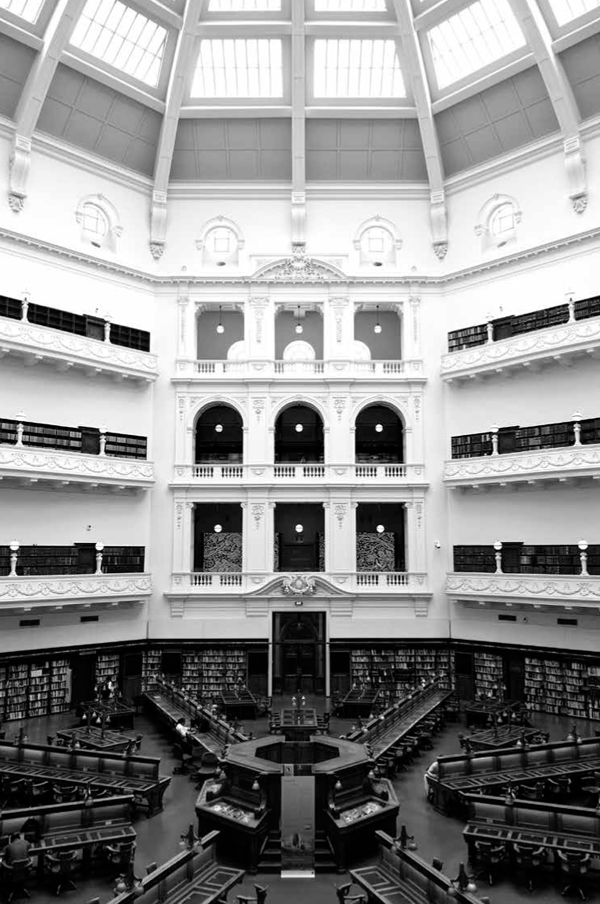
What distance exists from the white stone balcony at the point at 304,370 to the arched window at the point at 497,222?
4942 millimetres

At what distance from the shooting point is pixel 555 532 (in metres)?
21.9

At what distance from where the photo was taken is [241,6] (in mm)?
22703

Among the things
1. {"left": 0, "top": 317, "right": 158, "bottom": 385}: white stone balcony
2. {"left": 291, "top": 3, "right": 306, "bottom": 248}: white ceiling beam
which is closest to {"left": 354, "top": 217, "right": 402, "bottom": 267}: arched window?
{"left": 291, "top": 3, "right": 306, "bottom": 248}: white ceiling beam

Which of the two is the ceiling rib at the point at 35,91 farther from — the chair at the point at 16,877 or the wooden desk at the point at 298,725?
the chair at the point at 16,877

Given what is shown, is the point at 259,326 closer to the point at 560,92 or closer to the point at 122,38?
the point at 122,38

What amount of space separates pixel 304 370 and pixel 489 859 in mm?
17546

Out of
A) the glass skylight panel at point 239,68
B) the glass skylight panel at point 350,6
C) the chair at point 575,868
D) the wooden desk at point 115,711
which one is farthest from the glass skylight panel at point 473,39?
the wooden desk at point 115,711

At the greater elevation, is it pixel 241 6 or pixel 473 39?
pixel 241 6

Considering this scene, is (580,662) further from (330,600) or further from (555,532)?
(330,600)

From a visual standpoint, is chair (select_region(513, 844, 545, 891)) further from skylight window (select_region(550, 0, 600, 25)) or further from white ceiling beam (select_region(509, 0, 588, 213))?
skylight window (select_region(550, 0, 600, 25))

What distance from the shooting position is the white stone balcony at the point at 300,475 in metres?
24.2

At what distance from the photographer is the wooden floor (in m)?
10.2

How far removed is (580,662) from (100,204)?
2196 centimetres

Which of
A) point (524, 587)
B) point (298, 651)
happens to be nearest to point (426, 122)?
point (524, 587)
